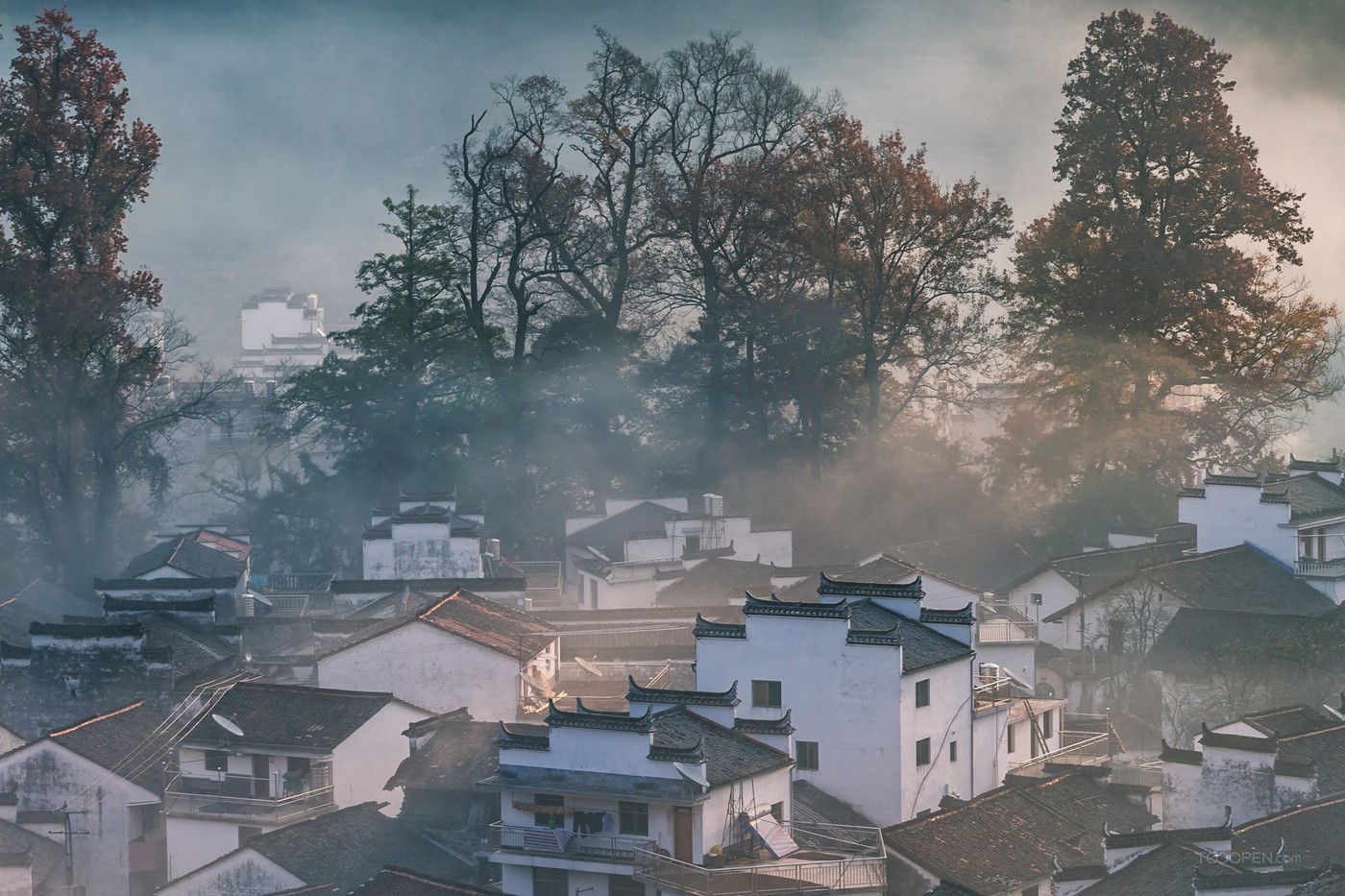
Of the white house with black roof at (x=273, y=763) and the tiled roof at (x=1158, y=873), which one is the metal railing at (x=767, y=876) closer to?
the tiled roof at (x=1158, y=873)

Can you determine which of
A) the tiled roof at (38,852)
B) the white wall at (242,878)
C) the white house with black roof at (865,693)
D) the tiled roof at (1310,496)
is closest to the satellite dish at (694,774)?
the white house with black roof at (865,693)

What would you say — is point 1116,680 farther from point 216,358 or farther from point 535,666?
point 216,358

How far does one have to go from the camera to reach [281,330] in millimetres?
123500

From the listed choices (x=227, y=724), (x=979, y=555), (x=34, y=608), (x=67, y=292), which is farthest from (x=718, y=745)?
(x=67, y=292)

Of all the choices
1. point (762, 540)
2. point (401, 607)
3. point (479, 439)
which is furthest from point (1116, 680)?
point (479, 439)

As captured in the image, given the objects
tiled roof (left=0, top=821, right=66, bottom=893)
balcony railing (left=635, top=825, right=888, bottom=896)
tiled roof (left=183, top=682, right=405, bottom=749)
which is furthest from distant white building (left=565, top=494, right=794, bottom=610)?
balcony railing (left=635, top=825, right=888, bottom=896)

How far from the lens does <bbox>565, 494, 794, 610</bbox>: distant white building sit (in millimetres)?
47000

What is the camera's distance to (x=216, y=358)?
122125mm

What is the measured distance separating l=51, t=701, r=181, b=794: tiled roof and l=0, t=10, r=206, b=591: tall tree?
16.2 meters

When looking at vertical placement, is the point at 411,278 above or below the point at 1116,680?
above

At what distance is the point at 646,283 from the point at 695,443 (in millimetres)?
5237

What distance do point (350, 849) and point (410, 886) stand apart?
3322 mm

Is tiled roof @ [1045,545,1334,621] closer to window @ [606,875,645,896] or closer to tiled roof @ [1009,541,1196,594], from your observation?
tiled roof @ [1009,541,1196,594]

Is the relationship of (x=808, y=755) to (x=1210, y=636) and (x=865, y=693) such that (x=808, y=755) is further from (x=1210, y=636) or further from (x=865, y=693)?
(x=1210, y=636)
